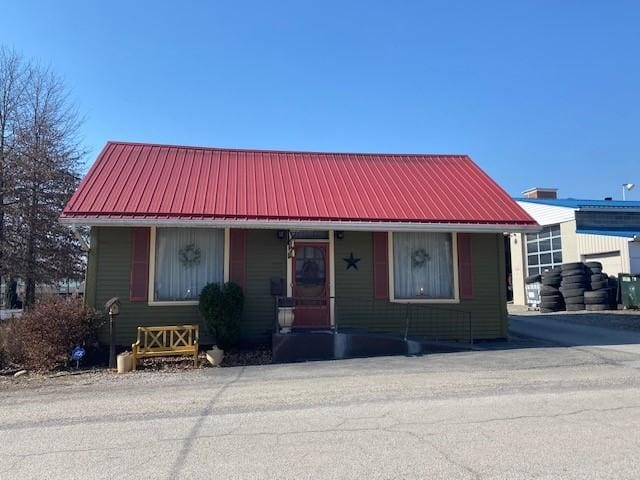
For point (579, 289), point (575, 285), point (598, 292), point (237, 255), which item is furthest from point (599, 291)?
point (237, 255)

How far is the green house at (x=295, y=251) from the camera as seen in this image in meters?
11.8

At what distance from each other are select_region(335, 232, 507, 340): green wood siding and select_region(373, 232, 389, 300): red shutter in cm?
11

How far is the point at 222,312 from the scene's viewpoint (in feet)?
36.0

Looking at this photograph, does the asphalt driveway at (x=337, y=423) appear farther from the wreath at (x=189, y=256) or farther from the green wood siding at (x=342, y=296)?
the wreath at (x=189, y=256)

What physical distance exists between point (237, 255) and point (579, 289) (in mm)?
16313

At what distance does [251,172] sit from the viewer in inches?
569

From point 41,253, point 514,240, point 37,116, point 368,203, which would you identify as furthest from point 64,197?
point 514,240

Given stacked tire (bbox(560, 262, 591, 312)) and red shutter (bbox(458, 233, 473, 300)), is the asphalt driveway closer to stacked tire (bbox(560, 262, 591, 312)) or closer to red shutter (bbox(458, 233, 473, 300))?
red shutter (bbox(458, 233, 473, 300))

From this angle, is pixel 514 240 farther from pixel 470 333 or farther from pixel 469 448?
pixel 469 448

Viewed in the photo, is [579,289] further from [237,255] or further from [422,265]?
[237,255]

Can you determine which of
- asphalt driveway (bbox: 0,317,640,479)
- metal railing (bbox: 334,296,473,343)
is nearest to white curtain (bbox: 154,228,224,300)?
asphalt driveway (bbox: 0,317,640,479)

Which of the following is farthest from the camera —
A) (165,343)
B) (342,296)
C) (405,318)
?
(405,318)

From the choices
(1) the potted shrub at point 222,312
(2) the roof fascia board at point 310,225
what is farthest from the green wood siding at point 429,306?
(1) the potted shrub at point 222,312

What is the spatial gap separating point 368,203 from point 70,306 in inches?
280
